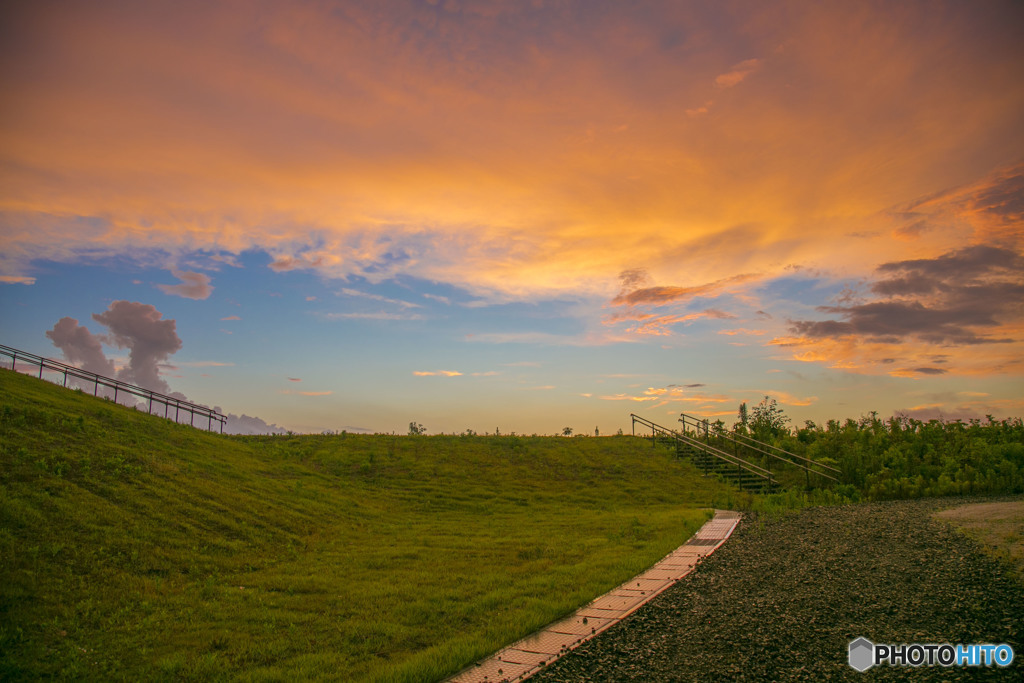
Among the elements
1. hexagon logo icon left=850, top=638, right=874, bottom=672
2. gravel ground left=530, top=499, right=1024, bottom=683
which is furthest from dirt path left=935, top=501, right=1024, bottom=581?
hexagon logo icon left=850, top=638, right=874, bottom=672

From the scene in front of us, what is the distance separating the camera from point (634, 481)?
25781 mm

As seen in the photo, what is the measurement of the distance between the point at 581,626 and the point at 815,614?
3.46m

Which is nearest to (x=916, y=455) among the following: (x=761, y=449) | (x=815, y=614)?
(x=761, y=449)

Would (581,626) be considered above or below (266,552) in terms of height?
above

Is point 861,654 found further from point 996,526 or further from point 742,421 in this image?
point 742,421

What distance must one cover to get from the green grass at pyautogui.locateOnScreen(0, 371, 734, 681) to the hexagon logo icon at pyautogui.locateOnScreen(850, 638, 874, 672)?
4248 millimetres

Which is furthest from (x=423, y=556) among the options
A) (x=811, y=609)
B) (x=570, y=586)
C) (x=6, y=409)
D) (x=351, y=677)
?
(x=6, y=409)

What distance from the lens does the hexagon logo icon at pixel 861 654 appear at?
680 centimetres

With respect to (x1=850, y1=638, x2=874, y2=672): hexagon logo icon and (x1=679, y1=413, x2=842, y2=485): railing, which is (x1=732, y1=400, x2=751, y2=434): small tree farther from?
(x1=850, y1=638, x2=874, y2=672): hexagon logo icon

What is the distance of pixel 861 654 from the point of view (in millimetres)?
7078

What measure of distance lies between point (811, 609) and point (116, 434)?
2055 cm

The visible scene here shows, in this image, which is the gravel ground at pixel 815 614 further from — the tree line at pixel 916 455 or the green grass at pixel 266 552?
the tree line at pixel 916 455

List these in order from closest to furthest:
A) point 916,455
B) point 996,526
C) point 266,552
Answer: point 996,526 < point 266,552 < point 916,455

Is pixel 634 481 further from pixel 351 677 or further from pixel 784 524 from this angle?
pixel 351 677
